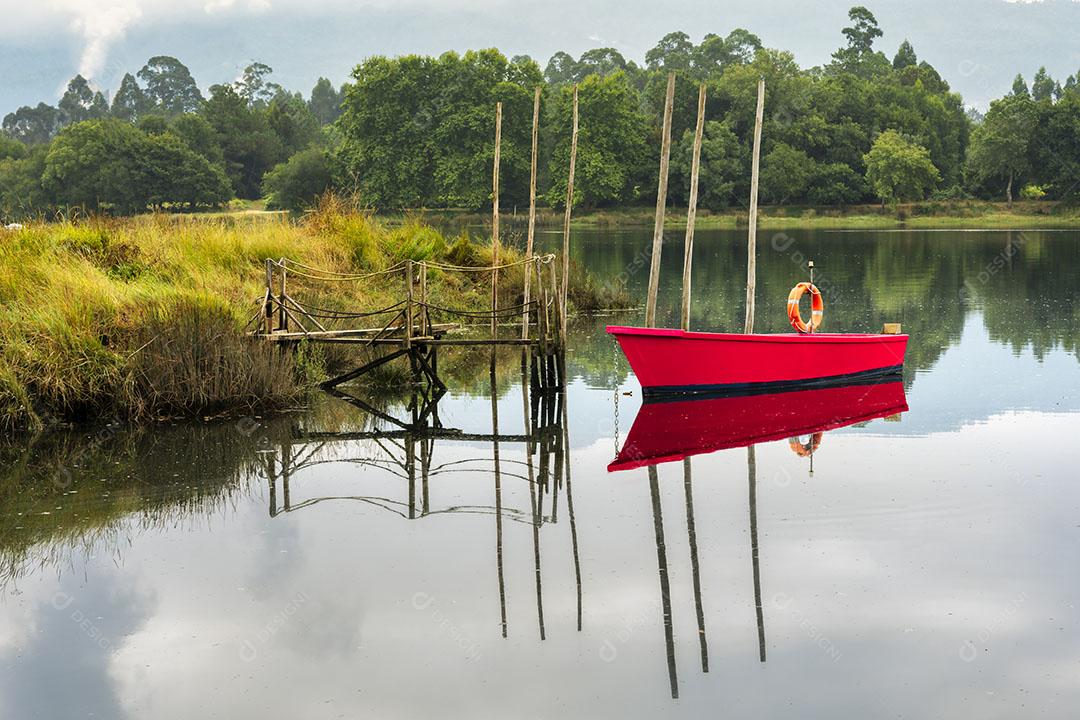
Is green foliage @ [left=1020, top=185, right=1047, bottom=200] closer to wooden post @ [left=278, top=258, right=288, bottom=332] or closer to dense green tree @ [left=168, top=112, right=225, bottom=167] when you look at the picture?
dense green tree @ [left=168, top=112, right=225, bottom=167]

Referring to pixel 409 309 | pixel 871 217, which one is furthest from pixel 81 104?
pixel 409 309

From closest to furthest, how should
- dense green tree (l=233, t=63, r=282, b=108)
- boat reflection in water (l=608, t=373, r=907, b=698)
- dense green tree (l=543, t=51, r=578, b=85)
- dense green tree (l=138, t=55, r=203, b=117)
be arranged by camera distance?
boat reflection in water (l=608, t=373, r=907, b=698) → dense green tree (l=543, t=51, r=578, b=85) → dense green tree (l=233, t=63, r=282, b=108) → dense green tree (l=138, t=55, r=203, b=117)

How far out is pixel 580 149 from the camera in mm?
79375

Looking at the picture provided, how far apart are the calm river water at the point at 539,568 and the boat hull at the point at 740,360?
0.86m

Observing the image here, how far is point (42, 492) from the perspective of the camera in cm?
1161

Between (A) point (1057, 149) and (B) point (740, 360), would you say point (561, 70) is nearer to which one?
(A) point (1057, 149)

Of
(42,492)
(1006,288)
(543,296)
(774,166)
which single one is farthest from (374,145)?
(42,492)

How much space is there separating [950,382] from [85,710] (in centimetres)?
1395

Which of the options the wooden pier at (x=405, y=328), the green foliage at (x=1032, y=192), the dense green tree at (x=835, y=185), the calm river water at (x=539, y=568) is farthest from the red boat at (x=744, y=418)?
the green foliage at (x=1032, y=192)

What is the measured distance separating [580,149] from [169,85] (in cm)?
11494

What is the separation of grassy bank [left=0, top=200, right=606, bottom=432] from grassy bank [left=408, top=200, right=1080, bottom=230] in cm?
5520

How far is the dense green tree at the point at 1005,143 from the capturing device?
76.2 metres

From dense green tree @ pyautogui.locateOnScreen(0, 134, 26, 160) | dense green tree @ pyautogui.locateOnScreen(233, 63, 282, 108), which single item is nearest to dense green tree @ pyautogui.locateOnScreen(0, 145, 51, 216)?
dense green tree @ pyautogui.locateOnScreen(0, 134, 26, 160)

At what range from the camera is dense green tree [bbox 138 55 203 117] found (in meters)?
176
